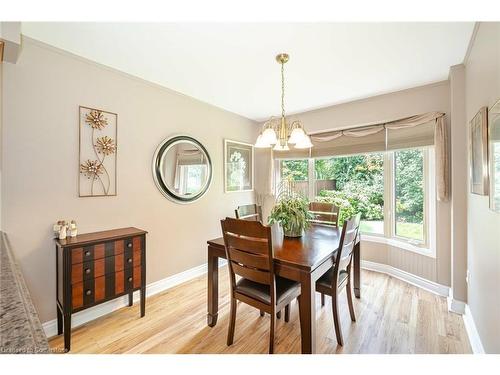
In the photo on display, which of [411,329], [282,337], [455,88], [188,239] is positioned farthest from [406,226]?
[188,239]

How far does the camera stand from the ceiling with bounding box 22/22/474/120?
1.69m

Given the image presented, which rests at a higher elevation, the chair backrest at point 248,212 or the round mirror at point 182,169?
the round mirror at point 182,169

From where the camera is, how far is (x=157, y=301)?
2.47 m

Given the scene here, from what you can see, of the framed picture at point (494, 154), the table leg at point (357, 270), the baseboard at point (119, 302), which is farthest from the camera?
the table leg at point (357, 270)

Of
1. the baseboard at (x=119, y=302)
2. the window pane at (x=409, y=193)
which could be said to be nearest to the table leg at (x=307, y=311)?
the baseboard at (x=119, y=302)

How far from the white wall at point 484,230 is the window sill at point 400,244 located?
0.70 m

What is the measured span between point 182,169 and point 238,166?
3.77 feet

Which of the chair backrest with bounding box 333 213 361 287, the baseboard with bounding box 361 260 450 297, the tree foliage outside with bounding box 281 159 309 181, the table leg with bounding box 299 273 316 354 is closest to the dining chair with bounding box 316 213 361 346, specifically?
the chair backrest with bounding box 333 213 361 287

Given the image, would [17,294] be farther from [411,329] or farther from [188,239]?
[411,329]

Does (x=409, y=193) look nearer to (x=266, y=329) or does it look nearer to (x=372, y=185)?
(x=372, y=185)

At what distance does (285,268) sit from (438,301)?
209 cm

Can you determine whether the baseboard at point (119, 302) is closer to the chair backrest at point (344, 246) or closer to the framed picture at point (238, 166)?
the framed picture at point (238, 166)

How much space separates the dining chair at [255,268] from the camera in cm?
153

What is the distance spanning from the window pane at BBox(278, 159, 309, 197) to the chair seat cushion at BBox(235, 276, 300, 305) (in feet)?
7.39
